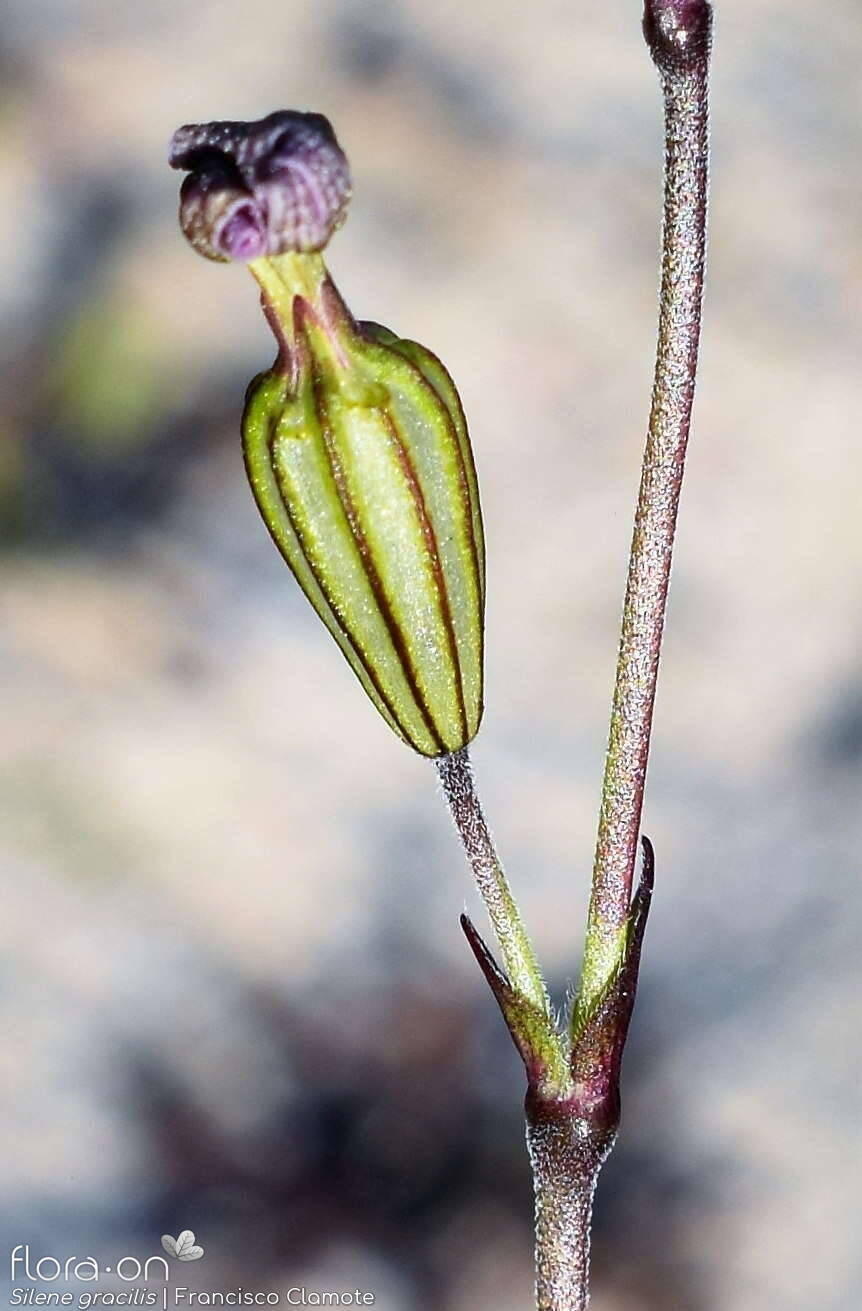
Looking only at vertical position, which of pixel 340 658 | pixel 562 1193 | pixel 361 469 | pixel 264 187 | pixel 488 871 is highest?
pixel 340 658

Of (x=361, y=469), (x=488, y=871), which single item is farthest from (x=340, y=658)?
(x=361, y=469)

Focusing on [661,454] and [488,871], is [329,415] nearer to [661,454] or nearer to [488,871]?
[661,454]

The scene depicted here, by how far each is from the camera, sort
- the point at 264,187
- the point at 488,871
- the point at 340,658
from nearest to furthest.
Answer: the point at 264,187 → the point at 488,871 → the point at 340,658

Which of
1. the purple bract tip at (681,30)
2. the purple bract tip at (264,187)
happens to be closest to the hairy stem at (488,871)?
the purple bract tip at (264,187)

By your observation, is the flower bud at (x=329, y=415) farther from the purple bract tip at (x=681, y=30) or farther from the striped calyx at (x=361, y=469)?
the purple bract tip at (x=681, y=30)

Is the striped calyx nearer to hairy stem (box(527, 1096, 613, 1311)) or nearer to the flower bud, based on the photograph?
the flower bud

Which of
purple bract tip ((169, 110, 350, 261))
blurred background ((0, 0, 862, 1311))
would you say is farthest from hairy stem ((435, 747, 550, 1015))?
blurred background ((0, 0, 862, 1311))
